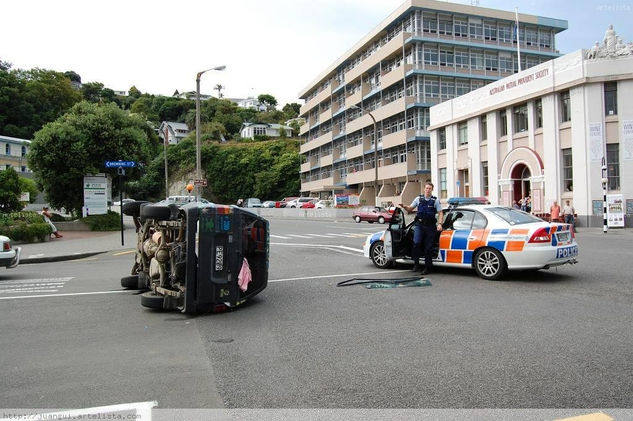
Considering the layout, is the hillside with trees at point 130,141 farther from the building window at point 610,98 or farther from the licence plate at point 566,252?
the building window at point 610,98

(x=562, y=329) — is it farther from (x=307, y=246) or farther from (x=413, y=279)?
(x=307, y=246)

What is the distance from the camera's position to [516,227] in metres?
9.41

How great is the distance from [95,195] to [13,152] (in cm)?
5076

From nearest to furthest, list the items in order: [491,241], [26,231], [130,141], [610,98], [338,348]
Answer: [338,348]
[491,241]
[26,231]
[130,141]
[610,98]

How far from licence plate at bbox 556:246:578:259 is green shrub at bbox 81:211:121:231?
884 inches

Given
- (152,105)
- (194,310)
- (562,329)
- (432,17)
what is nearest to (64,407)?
(194,310)

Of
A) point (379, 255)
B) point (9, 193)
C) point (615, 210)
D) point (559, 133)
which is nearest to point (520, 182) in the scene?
point (559, 133)

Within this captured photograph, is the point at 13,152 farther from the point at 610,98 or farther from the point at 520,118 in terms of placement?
the point at 610,98

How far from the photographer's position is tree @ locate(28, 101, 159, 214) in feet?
81.6

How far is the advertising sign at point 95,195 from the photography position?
2505 centimetres

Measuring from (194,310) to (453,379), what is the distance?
3.84 m

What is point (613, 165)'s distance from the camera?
1063 inches

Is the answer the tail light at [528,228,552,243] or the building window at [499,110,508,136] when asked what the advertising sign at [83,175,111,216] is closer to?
the tail light at [528,228,552,243]

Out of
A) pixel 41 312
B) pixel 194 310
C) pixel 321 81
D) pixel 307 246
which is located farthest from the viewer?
pixel 321 81
